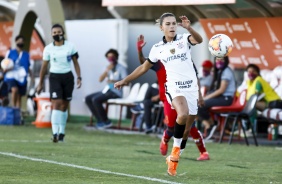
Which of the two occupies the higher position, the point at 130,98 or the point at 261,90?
the point at 261,90

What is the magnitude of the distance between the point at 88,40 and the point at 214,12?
22.8 ft

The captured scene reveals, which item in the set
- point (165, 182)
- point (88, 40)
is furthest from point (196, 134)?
point (88, 40)

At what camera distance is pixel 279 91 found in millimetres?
22594

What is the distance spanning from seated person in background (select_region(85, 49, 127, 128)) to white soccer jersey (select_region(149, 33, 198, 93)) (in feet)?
36.6

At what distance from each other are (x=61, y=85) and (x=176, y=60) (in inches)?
241

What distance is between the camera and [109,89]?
983 inches

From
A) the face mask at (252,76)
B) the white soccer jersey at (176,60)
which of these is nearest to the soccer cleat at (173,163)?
the white soccer jersey at (176,60)

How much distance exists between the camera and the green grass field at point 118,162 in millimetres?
12508

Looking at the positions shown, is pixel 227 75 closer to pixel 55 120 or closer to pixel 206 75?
pixel 206 75

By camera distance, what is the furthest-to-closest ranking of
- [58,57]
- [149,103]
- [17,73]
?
[17,73] → [149,103] → [58,57]

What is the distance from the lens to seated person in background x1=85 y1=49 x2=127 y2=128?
2478 cm

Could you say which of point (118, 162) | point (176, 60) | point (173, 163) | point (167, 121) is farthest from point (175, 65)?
point (118, 162)

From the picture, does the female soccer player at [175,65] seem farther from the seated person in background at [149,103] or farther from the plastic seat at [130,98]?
the plastic seat at [130,98]

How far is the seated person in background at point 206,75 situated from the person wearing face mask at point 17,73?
4957mm
